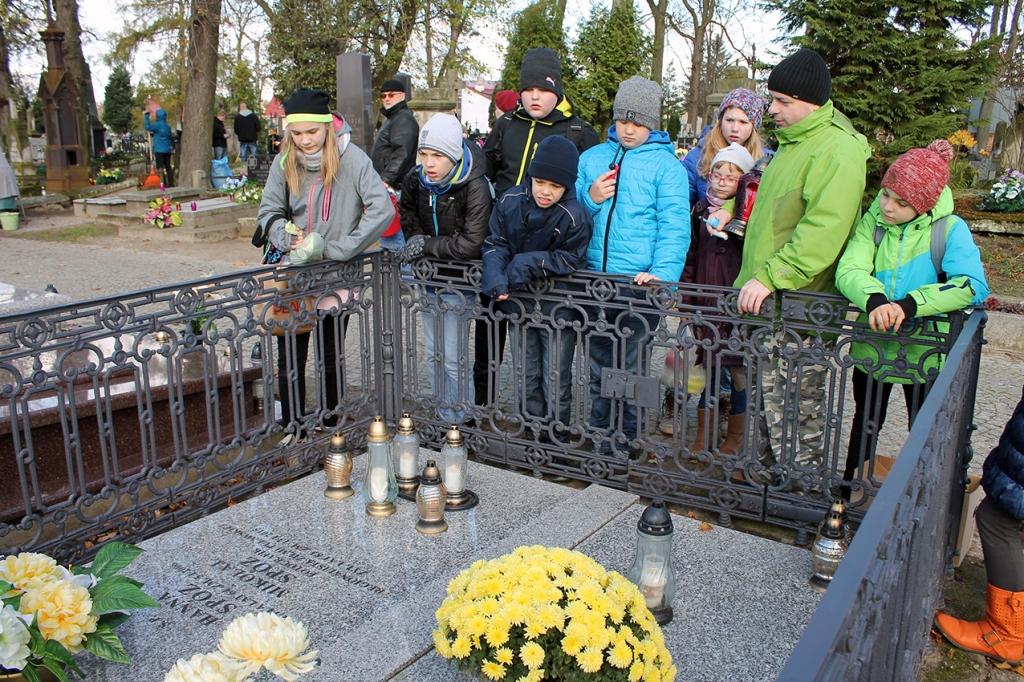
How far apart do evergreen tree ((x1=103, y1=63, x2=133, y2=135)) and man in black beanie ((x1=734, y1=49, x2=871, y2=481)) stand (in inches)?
2056

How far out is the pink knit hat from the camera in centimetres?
316

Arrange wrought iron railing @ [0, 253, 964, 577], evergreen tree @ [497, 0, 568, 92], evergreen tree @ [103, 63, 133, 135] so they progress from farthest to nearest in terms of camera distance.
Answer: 1. evergreen tree @ [103, 63, 133, 135]
2. evergreen tree @ [497, 0, 568, 92]
3. wrought iron railing @ [0, 253, 964, 577]

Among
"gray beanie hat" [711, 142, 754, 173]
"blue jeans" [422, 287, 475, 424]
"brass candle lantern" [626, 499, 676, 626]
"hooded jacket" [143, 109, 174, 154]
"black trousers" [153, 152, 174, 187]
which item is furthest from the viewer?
"black trousers" [153, 152, 174, 187]

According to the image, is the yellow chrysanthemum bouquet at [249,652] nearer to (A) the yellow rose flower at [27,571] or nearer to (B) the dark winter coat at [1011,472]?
(A) the yellow rose flower at [27,571]

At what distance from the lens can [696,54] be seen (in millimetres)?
26734

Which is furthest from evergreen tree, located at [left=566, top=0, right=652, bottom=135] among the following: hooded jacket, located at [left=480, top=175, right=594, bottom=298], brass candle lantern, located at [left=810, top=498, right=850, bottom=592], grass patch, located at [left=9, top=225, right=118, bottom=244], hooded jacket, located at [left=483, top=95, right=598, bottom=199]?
brass candle lantern, located at [left=810, top=498, right=850, bottom=592]

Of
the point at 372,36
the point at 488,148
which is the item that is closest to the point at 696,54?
the point at 372,36

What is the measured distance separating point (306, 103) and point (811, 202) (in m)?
2.58

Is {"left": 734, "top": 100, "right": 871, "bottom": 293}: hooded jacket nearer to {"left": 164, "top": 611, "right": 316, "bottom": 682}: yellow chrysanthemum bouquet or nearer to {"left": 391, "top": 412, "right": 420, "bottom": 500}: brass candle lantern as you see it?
{"left": 391, "top": 412, "right": 420, "bottom": 500}: brass candle lantern

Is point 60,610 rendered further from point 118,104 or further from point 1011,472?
point 118,104

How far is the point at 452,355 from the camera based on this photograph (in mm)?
4652

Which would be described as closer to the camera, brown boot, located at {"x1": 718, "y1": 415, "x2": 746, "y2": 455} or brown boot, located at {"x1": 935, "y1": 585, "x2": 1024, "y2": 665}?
brown boot, located at {"x1": 935, "y1": 585, "x2": 1024, "y2": 665}

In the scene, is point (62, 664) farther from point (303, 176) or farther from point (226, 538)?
point (303, 176)

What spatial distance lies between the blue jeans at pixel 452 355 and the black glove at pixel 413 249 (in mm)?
212
